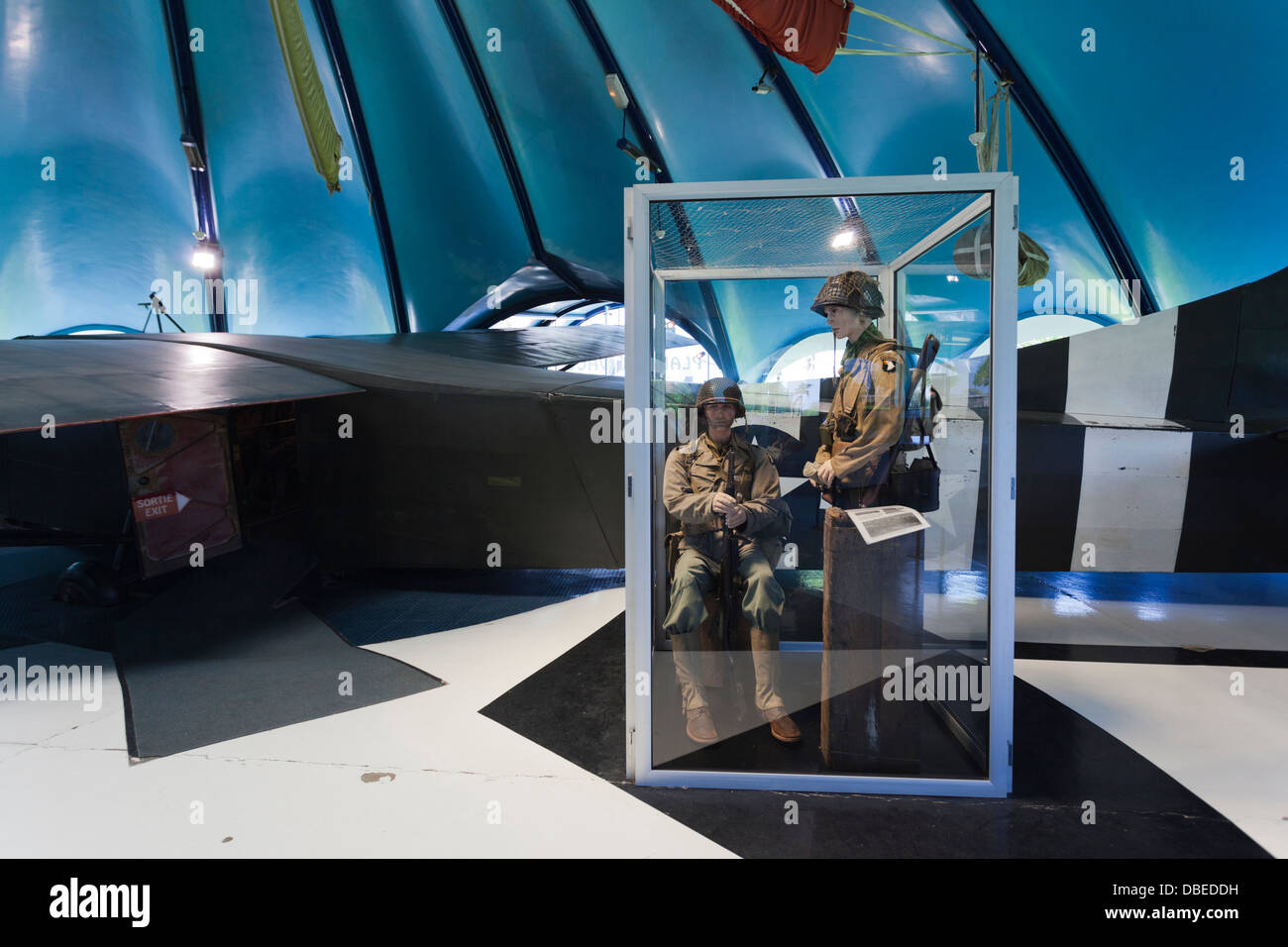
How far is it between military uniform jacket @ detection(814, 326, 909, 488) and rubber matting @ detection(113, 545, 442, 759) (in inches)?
88.5

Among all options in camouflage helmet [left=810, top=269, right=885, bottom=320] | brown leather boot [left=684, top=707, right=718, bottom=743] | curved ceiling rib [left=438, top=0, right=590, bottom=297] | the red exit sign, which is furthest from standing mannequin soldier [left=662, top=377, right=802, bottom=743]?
Answer: curved ceiling rib [left=438, top=0, right=590, bottom=297]

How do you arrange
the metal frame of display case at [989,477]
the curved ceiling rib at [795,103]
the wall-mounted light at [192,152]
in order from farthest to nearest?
1. the wall-mounted light at [192,152]
2. the curved ceiling rib at [795,103]
3. the metal frame of display case at [989,477]

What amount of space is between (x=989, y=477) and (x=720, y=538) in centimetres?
101

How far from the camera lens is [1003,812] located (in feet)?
6.90

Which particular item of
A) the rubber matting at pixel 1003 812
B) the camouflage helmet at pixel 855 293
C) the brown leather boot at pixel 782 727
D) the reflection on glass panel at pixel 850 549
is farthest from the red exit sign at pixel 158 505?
the camouflage helmet at pixel 855 293

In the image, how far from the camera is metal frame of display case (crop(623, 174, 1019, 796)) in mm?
2088

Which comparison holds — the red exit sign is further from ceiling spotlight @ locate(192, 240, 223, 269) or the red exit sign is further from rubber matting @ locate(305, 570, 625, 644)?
ceiling spotlight @ locate(192, 240, 223, 269)

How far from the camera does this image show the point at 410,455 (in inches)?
176

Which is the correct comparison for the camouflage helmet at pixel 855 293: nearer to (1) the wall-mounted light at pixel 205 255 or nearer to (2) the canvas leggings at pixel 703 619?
(2) the canvas leggings at pixel 703 619

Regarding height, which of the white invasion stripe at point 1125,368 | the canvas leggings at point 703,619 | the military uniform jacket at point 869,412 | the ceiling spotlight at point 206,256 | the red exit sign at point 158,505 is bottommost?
the canvas leggings at point 703,619

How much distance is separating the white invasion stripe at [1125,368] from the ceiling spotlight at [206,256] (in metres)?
10.6

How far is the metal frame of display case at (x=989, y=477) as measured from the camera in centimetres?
209
